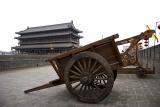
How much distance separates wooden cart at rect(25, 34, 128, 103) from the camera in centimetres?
351

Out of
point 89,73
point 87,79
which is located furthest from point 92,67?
point 87,79

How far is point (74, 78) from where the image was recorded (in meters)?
3.82

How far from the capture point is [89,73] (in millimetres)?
3627

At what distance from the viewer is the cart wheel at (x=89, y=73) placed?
3473mm

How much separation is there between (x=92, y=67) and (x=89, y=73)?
0.16 meters

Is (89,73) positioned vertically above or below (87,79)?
above

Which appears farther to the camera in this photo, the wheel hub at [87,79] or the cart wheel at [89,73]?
the wheel hub at [87,79]

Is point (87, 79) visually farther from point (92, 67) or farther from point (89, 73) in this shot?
point (92, 67)

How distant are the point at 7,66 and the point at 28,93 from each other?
26.5ft

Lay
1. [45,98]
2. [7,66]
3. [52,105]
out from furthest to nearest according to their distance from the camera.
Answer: [7,66] → [45,98] → [52,105]

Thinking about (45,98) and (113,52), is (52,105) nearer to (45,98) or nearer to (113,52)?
(45,98)

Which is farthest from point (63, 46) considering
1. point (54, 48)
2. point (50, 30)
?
point (50, 30)

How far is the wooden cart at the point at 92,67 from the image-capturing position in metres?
3.51

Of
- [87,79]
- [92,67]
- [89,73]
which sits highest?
[92,67]
